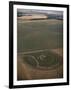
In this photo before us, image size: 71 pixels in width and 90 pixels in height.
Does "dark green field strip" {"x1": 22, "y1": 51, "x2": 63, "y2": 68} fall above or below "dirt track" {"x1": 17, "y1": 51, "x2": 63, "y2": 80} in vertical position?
above

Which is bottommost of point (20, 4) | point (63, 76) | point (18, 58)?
point (63, 76)

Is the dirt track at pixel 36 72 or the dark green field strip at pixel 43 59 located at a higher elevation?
the dark green field strip at pixel 43 59

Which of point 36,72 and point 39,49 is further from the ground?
point 39,49

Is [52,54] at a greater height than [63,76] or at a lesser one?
greater

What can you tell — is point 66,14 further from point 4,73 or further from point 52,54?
point 4,73

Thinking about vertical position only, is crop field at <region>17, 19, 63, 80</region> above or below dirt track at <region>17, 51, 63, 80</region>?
above

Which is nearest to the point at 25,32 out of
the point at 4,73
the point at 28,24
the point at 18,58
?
the point at 28,24

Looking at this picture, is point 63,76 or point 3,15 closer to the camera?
point 3,15

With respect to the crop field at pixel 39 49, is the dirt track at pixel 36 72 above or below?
below
